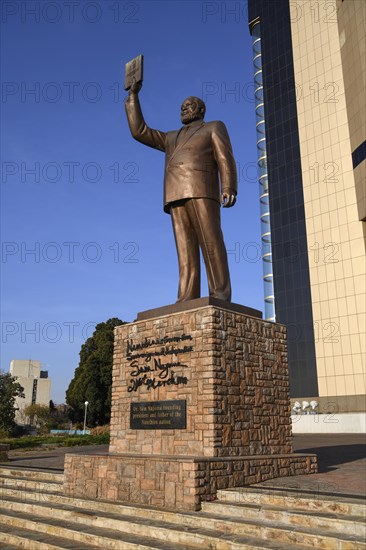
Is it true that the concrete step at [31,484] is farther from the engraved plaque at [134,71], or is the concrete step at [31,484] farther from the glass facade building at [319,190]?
the glass facade building at [319,190]

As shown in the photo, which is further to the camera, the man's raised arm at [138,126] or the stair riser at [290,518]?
the man's raised arm at [138,126]

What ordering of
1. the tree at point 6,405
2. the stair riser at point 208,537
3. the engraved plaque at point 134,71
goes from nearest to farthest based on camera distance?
the stair riser at point 208,537
the engraved plaque at point 134,71
the tree at point 6,405

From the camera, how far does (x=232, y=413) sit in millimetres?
7598

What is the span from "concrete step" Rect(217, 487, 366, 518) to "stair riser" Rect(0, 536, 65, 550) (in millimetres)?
2222

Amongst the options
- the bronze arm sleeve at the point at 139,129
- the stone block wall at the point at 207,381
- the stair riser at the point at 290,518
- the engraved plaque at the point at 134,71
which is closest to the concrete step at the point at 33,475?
the stone block wall at the point at 207,381

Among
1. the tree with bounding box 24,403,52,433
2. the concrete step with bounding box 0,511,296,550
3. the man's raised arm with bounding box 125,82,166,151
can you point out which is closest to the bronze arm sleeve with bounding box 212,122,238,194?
the man's raised arm with bounding box 125,82,166,151

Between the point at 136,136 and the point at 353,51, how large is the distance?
28.5 meters

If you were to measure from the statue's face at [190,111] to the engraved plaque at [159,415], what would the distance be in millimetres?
5364

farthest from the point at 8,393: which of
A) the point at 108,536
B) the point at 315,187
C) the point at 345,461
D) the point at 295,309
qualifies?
the point at 108,536

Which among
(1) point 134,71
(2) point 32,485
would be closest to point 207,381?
(2) point 32,485

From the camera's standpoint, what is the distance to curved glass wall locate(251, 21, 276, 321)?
1565 inches

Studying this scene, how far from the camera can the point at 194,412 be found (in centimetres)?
747

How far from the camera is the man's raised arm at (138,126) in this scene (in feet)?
31.2

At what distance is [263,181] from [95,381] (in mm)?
21897
